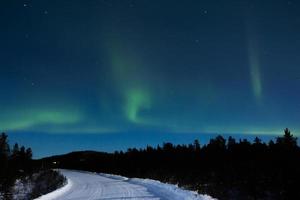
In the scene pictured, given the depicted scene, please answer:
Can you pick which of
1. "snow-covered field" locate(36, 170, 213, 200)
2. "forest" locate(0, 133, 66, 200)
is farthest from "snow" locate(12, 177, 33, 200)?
"snow-covered field" locate(36, 170, 213, 200)

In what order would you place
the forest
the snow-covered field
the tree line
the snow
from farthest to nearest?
the tree line, the forest, the snow, the snow-covered field

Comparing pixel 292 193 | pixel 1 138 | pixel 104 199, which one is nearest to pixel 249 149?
pixel 292 193

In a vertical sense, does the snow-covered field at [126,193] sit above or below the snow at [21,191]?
above

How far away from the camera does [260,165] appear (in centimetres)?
3516

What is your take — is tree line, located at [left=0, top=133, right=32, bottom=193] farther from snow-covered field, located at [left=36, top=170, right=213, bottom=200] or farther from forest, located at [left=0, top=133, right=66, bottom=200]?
snow-covered field, located at [left=36, top=170, right=213, bottom=200]

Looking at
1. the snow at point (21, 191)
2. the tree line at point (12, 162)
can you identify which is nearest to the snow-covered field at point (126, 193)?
the snow at point (21, 191)

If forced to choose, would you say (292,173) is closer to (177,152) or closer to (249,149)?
(249,149)

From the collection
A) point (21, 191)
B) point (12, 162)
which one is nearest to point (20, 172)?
point (12, 162)

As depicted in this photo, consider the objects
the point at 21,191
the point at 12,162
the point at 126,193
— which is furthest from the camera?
the point at 12,162

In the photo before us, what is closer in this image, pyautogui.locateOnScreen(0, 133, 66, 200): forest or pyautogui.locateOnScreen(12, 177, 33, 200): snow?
pyautogui.locateOnScreen(12, 177, 33, 200): snow

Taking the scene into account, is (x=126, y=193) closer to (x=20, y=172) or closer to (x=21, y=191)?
(x=21, y=191)

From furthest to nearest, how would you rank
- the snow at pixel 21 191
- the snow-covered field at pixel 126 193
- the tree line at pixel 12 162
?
1. the tree line at pixel 12 162
2. the snow at pixel 21 191
3. the snow-covered field at pixel 126 193

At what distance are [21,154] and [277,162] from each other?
10842 cm

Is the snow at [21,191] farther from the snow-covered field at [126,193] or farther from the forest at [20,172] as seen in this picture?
the snow-covered field at [126,193]
